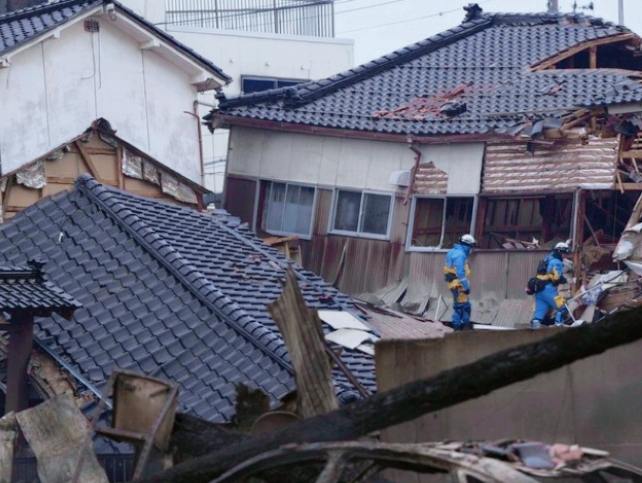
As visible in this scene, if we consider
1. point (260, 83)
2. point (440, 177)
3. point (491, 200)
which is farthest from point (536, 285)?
point (260, 83)

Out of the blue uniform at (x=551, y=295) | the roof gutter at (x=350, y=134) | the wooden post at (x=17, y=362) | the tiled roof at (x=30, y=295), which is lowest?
the blue uniform at (x=551, y=295)

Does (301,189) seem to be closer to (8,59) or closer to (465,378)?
(8,59)

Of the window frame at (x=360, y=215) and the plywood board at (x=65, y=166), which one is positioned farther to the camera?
the window frame at (x=360, y=215)

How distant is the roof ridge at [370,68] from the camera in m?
24.6

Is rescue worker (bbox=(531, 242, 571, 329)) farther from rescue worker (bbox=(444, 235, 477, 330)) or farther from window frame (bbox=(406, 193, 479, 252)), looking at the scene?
window frame (bbox=(406, 193, 479, 252))

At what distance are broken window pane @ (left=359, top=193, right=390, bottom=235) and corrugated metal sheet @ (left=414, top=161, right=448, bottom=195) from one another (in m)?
0.65

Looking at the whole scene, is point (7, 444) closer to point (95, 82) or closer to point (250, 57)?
point (95, 82)

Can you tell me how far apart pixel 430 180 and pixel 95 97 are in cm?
600

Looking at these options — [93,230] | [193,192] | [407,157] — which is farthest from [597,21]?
[93,230]

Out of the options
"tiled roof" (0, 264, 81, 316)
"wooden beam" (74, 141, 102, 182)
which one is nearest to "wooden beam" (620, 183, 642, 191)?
"wooden beam" (74, 141, 102, 182)

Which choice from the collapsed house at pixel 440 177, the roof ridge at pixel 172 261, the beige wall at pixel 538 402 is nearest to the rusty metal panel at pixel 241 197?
the collapsed house at pixel 440 177

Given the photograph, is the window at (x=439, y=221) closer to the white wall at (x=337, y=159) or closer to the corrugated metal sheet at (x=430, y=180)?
the corrugated metal sheet at (x=430, y=180)

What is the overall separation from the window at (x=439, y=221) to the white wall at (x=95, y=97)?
4170mm

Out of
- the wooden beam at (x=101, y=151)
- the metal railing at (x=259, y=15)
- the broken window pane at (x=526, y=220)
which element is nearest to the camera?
the wooden beam at (x=101, y=151)
